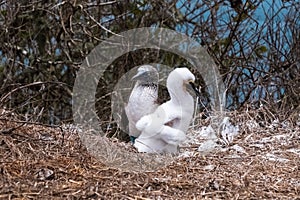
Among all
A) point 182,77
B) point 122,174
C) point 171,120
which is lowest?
point 122,174

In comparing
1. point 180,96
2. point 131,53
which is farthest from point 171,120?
point 131,53

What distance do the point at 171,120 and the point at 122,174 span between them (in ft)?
1.08

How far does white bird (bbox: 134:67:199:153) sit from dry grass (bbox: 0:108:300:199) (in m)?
0.09

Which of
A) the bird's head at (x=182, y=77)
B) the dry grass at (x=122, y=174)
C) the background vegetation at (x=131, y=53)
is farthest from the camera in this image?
the background vegetation at (x=131, y=53)

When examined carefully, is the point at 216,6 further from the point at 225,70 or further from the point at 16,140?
the point at 16,140

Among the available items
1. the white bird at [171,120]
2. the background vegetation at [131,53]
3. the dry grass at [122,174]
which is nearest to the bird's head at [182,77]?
the white bird at [171,120]

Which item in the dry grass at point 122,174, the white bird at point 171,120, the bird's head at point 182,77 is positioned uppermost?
the bird's head at point 182,77

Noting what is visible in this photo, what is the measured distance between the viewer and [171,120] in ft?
6.09

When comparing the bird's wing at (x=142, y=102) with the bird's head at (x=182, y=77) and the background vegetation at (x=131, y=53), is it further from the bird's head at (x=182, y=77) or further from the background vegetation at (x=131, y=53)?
the background vegetation at (x=131, y=53)

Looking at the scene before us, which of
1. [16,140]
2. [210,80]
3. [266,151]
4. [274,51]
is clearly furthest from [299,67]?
[16,140]

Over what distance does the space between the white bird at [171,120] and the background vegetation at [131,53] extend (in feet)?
4.52

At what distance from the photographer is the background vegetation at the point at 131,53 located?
3246mm

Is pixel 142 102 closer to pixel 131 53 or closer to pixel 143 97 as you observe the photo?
pixel 143 97

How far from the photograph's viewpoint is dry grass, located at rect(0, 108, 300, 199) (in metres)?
1.46
